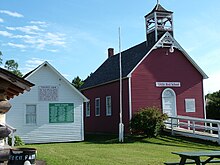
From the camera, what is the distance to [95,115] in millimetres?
30281

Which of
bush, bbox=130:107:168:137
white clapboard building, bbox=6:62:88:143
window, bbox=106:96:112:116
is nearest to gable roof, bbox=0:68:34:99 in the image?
white clapboard building, bbox=6:62:88:143

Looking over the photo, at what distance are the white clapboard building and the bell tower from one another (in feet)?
24.8

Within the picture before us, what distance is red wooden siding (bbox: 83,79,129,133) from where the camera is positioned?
24.7 m

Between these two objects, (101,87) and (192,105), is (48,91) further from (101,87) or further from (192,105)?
(192,105)

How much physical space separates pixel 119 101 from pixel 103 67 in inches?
306

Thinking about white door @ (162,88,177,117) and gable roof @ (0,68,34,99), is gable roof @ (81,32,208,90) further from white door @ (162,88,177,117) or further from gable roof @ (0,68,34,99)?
gable roof @ (0,68,34,99)

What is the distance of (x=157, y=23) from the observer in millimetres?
26531

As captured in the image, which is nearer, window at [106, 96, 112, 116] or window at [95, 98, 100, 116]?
window at [106, 96, 112, 116]

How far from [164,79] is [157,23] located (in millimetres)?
4524

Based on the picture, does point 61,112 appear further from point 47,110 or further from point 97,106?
point 97,106

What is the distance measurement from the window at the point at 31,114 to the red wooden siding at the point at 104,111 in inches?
253

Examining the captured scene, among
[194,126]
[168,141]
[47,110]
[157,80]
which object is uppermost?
[157,80]

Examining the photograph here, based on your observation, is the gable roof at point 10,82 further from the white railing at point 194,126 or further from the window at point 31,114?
the white railing at point 194,126

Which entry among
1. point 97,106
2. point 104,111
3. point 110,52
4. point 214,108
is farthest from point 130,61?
point 214,108
